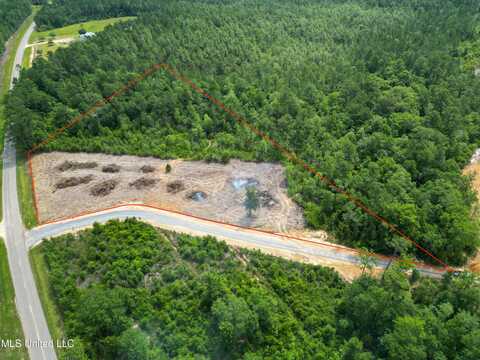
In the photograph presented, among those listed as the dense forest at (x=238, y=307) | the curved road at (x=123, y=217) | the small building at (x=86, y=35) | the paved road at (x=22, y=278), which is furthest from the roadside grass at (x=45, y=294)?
the small building at (x=86, y=35)

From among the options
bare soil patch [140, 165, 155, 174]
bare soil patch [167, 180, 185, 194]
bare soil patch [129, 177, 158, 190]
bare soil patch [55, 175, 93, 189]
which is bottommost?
bare soil patch [167, 180, 185, 194]

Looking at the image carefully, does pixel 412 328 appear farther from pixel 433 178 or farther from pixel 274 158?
pixel 274 158

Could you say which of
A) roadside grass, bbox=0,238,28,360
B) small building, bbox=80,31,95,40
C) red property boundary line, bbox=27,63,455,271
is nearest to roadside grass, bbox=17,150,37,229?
red property boundary line, bbox=27,63,455,271

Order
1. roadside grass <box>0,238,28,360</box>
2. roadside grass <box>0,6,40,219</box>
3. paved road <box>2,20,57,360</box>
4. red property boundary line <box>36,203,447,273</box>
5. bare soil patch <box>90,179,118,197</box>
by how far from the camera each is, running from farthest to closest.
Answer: roadside grass <box>0,6,40,219</box>, bare soil patch <box>90,179,118,197</box>, red property boundary line <box>36,203,447,273</box>, paved road <box>2,20,57,360</box>, roadside grass <box>0,238,28,360</box>

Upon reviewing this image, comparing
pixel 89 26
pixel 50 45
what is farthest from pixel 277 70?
pixel 89 26

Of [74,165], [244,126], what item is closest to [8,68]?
[74,165]

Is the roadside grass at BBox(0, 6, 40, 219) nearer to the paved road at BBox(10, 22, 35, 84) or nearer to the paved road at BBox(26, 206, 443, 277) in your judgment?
the paved road at BBox(10, 22, 35, 84)

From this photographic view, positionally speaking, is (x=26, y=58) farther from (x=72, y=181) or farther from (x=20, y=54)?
(x=72, y=181)
